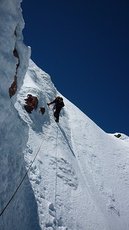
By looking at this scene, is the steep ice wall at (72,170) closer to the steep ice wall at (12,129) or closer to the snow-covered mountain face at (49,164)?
the snow-covered mountain face at (49,164)

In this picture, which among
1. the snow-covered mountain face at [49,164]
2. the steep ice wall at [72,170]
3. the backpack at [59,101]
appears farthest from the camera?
the backpack at [59,101]

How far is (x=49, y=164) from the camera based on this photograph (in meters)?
18.1

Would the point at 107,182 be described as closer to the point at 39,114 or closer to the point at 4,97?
the point at 39,114

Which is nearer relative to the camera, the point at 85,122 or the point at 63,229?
the point at 63,229

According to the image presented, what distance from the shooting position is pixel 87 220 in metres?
16.2

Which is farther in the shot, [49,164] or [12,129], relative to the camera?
[49,164]

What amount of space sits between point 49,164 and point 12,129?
509 centimetres

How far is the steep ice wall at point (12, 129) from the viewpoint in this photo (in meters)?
11.0

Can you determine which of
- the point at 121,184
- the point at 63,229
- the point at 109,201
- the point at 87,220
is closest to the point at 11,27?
the point at 63,229

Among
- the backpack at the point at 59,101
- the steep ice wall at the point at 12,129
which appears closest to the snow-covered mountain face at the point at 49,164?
the steep ice wall at the point at 12,129

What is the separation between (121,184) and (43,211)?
9.61 metres

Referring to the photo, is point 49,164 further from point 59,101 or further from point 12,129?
point 59,101

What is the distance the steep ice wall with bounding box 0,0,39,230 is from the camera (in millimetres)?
10992

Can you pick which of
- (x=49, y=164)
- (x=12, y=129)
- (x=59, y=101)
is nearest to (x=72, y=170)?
(x=49, y=164)
